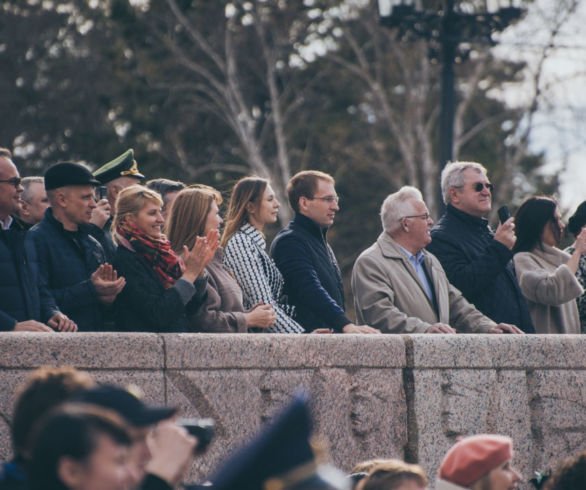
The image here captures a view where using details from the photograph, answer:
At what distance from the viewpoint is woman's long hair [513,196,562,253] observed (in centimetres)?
716

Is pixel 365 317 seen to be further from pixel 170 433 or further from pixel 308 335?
pixel 170 433

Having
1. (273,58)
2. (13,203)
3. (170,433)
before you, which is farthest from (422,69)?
(170,433)

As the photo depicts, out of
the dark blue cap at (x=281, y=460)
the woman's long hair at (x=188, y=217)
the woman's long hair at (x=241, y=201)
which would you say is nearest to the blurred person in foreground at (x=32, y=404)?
the dark blue cap at (x=281, y=460)

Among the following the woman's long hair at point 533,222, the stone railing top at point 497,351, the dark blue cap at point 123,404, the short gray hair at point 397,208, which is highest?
the dark blue cap at point 123,404

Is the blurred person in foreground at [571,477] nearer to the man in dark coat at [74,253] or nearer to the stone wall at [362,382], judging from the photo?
the stone wall at [362,382]

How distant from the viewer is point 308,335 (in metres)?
5.55

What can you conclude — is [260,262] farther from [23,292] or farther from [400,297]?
[23,292]

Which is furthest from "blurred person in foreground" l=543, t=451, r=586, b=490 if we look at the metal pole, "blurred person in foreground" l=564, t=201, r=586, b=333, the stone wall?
the metal pole

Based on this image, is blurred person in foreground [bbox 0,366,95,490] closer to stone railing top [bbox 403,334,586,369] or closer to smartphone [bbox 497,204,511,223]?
stone railing top [bbox 403,334,586,369]

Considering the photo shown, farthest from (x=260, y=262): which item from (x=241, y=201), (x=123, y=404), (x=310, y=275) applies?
(x=123, y=404)

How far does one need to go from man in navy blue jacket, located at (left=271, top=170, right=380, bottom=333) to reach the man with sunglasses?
2.70 ft

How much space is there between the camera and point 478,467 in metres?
4.05

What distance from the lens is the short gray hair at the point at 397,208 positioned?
21.8ft

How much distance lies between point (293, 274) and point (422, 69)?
16.7 m
